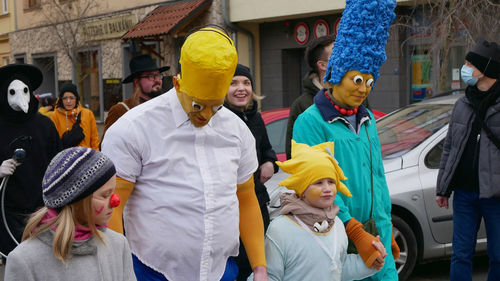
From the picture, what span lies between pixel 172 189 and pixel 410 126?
4.31 meters

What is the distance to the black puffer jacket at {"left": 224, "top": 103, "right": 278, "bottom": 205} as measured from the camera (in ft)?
14.6

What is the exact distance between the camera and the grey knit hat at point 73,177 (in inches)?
88.0

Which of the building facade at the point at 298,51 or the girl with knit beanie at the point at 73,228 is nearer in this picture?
the girl with knit beanie at the point at 73,228

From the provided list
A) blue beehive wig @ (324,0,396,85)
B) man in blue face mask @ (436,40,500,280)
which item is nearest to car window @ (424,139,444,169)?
man in blue face mask @ (436,40,500,280)

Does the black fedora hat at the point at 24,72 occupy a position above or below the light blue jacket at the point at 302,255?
above

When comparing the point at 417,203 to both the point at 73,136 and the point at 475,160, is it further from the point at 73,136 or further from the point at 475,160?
the point at 73,136

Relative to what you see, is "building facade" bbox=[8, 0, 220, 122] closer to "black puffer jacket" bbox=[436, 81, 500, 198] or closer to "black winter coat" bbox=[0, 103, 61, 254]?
"black winter coat" bbox=[0, 103, 61, 254]

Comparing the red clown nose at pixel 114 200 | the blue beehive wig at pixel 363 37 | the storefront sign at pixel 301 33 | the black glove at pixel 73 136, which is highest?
the storefront sign at pixel 301 33

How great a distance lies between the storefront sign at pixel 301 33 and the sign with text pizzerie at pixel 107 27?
6177mm

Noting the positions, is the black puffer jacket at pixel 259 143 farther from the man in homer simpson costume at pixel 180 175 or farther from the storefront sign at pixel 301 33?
the storefront sign at pixel 301 33

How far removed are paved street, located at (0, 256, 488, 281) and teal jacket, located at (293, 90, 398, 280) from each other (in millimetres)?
2620

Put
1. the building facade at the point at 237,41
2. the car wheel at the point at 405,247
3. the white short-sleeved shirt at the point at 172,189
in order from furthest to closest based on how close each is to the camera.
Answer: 1. the building facade at the point at 237,41
2. the car wheel at the point at 405,247
3. the white short-sleeved shirt at the point at 172,189

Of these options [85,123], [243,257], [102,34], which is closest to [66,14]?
[102,34]

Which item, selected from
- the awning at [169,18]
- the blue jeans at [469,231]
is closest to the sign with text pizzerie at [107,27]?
the awning at [169,18]
